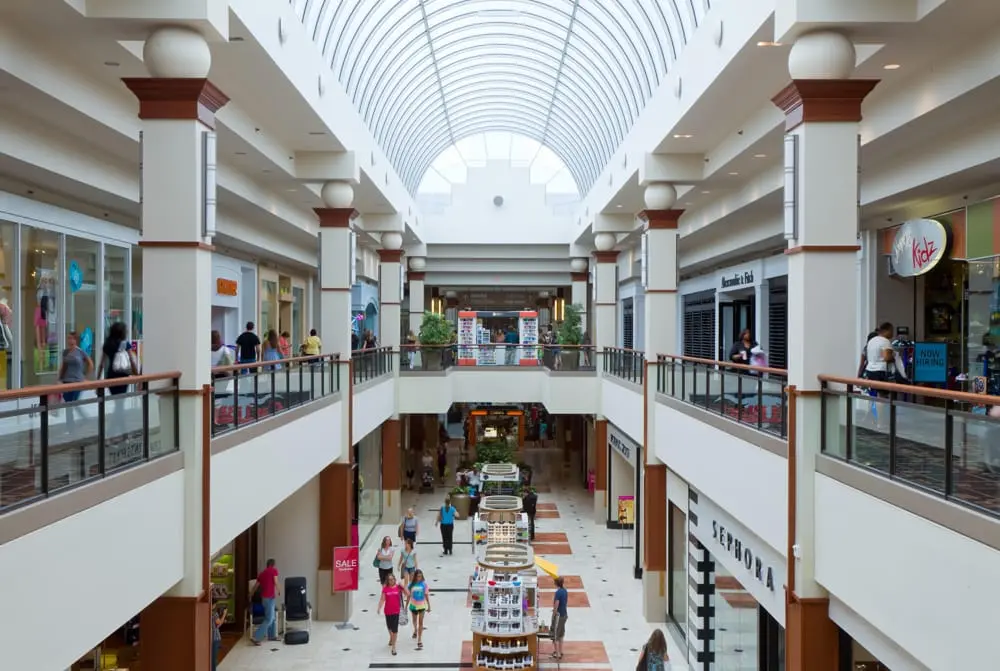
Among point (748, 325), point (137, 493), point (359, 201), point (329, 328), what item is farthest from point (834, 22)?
point (748, 325)

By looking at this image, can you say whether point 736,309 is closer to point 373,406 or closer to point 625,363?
point 625,363

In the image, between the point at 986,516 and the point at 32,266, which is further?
the point at 32,266

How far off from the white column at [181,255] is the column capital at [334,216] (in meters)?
8.44

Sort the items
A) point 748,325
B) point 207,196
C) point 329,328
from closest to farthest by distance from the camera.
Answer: point 207,196 → point 329,328 → point 748,325

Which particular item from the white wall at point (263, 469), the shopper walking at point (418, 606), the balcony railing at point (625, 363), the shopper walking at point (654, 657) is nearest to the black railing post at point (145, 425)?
the white wall at point (263, 469)

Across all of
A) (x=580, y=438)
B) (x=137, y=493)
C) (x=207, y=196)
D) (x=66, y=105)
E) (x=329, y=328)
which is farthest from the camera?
(x=580, y=438)

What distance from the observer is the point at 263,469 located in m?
11.1

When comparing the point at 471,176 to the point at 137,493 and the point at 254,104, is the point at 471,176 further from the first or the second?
the point at 137,493

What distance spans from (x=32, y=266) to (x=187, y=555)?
20.7 ft

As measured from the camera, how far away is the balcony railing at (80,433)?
5625 millimetres

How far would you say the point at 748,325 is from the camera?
26.1 m

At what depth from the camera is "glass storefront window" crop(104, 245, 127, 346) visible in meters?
15.3

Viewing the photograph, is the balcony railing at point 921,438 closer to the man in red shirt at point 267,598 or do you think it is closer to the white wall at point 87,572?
the white wall at point 87,572

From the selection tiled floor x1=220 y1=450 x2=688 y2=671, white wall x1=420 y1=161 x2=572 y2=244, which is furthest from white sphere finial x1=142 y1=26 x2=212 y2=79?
white wall x1=420 y1=161 x2=572 y2=244
